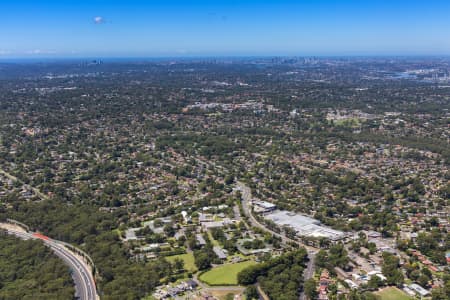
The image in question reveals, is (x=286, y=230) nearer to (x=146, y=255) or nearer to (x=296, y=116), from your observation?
(x=146, y=255)

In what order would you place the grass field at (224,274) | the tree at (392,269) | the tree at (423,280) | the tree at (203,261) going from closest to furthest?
the tree at (423,280) < the tree at (392,269) < the grass field at (224,274) < the tree at (203,261)

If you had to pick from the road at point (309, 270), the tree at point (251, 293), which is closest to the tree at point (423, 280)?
the road at point (309, 270)

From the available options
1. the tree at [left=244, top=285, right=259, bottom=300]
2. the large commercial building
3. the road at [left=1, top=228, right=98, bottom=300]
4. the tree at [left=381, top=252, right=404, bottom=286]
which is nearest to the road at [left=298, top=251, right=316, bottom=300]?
the tree at [left=244, top=285, right=259, bottom=300]

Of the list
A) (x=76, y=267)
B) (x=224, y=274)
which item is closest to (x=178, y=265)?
(x=224, y=274)

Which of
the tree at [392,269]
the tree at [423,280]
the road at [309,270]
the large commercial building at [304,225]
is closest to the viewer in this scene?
the road at [309,270]

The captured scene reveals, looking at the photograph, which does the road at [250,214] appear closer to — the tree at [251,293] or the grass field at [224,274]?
the grass field at [224,274]

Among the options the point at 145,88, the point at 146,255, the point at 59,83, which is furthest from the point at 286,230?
the point at 59,83
